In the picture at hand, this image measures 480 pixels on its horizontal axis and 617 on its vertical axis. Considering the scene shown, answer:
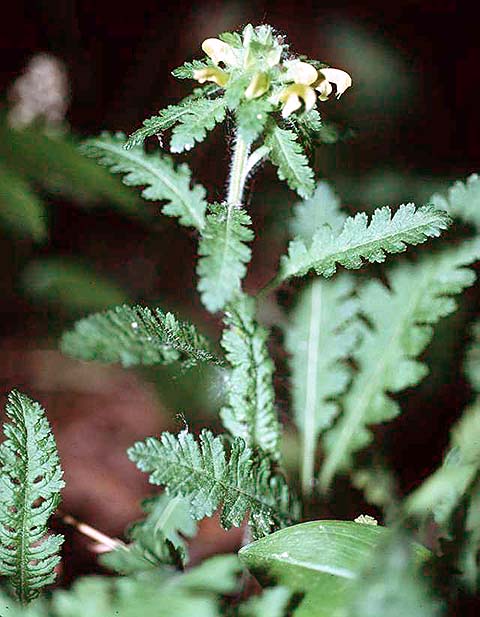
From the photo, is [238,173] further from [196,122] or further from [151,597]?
[151,597]

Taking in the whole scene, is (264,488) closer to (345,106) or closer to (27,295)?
(27,295)

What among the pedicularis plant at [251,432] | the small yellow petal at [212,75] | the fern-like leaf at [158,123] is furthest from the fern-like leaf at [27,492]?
the small yellow petal at [212,75]

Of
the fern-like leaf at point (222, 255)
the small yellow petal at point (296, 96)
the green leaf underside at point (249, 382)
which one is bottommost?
the green leaf underside at point (249, 382)

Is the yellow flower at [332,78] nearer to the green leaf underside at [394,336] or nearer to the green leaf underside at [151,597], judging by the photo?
the green leaf underside at [394,336]

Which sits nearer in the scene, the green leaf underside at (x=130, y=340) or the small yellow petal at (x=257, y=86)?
the green leaf underside at (x=130, y=340)

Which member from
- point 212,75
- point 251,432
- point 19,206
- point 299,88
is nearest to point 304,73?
point 299,88

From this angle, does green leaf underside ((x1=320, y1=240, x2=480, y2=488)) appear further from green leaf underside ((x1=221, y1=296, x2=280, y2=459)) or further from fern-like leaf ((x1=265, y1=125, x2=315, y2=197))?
fern-like leaf ((x1=265, y1=125, x2=315, y2=197))

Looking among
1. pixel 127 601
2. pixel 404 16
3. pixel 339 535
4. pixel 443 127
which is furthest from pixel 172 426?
pixel 404 16
